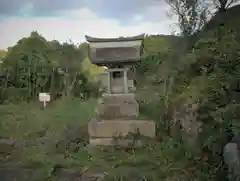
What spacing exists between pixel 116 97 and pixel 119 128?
0.95 m

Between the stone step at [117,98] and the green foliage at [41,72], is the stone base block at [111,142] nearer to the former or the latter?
the stone step at [117,98]

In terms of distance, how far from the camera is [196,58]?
5605 millimetres

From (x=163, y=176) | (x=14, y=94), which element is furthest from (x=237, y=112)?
(x=14, y=94)

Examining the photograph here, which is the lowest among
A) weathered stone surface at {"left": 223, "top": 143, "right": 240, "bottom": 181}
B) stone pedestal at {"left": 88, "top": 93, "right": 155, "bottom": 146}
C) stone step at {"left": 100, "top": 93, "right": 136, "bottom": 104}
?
stone pedestal at {"left": 88, "top": 93, "right": 155, "bottom": 146}

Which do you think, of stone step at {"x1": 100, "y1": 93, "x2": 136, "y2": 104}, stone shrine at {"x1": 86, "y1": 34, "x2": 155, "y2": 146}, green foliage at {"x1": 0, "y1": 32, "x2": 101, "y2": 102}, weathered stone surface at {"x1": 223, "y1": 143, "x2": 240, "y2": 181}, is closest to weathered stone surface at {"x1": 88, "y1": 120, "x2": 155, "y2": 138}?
stone shrine at {"x1": 86, "y1": 34, "x2": 155, "y2": 146}

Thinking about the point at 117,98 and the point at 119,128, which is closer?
the point at 119,128

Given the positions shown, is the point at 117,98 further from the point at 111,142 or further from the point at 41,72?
the point at 41,72

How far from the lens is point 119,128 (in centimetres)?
654

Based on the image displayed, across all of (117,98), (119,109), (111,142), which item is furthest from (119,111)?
(111,142)

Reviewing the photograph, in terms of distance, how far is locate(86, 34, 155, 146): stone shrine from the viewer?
21.3 ft

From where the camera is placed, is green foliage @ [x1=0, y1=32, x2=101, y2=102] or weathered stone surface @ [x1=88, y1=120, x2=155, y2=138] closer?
weathered stone surface @ [x1=88, y1=120, x2=155, y2=138]

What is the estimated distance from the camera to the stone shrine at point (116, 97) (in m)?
6.50

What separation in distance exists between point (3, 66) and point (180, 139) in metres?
12.7

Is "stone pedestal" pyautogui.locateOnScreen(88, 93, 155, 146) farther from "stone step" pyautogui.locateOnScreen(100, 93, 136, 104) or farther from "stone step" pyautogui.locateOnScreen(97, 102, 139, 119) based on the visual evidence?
"stone step" pyautogui.locateOnScreen(100, 93, 136, 104)
